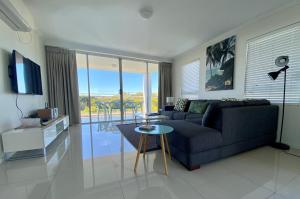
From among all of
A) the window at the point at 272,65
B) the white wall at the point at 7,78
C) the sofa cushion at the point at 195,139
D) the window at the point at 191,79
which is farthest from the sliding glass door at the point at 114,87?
the sofa cushion at the point at 195,139

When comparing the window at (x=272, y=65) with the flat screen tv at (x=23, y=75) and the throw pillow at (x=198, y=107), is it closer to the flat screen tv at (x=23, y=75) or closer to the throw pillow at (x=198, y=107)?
the throw pillow at (x=198, y=107)

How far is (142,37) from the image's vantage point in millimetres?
3641

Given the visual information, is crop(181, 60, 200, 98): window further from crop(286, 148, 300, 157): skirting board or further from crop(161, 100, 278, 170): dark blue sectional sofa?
crop(286, 148, 300, 157): skirting board

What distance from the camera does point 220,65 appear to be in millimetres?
3600

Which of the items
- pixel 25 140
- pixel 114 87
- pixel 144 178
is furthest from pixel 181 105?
pixel 25 140

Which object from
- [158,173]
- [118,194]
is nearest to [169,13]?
[158,173]

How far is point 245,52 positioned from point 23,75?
4.59 meters

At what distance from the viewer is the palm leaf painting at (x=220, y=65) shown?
10.9 feet

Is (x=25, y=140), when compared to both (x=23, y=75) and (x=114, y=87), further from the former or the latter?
(x=114, y=87)

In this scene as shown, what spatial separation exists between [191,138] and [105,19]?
284 cm

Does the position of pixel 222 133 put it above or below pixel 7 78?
below

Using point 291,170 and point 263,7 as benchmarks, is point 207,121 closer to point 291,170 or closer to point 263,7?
point 291,170

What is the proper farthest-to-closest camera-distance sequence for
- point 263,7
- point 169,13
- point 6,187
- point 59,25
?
1. point 59,25
2. point 169,13
3. point 263,7
4. point 6,187

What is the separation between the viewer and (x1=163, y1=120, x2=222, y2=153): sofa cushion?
164cm
